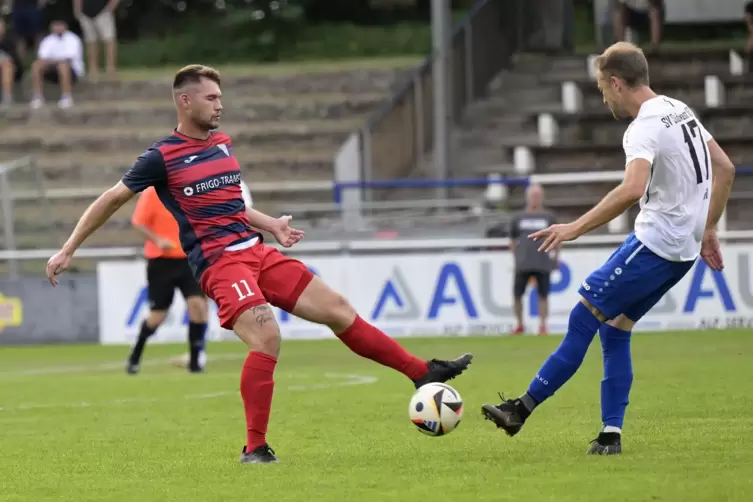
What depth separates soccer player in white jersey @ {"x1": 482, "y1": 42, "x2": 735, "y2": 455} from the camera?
24.6ft

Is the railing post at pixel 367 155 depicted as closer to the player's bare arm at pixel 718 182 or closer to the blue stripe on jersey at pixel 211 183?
the blue stripe on jersey at pixel 211 183

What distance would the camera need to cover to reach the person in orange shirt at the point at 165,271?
15.1m

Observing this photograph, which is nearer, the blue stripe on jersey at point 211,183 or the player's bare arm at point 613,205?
the player's bare arm at point 613,205

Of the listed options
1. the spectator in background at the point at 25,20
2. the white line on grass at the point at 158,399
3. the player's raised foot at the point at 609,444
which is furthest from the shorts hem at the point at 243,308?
the spectator in background at the point at 25,20

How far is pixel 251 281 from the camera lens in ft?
26.9

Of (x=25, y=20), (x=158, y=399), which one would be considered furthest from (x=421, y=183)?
(x=25, y=20)

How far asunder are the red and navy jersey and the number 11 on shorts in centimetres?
23

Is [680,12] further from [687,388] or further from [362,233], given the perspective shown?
[687,388]

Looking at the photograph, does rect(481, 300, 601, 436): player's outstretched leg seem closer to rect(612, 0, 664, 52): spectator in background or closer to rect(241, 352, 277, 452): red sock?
rect(241, 352, 277, 452): red sock

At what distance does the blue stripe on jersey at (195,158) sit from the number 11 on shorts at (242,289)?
713mm

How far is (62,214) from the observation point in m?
24.2

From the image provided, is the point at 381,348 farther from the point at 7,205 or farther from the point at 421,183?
the point at 7,205

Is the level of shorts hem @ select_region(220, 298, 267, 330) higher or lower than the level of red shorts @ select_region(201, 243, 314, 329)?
lower

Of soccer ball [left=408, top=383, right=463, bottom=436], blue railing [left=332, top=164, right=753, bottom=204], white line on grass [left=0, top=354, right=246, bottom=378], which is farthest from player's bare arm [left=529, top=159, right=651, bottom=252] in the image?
blue railing [left=332, top=164, right=753, bottom=204]
